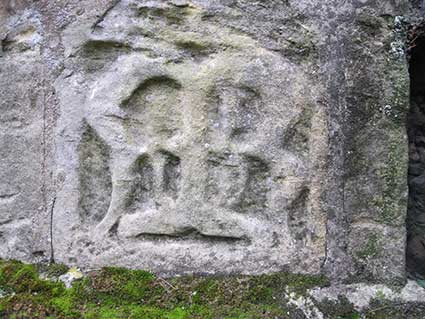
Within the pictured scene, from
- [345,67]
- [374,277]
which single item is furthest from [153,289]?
[345,67]

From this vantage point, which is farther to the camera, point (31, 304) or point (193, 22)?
point (193, 22)

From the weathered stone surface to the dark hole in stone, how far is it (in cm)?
51

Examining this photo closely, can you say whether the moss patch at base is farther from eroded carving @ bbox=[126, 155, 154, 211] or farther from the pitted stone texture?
eroded carving @ bbox=[126, 155, 154, 211]

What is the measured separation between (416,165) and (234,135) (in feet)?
3.90

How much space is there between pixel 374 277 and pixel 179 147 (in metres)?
0.99

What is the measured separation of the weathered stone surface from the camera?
2.11 m

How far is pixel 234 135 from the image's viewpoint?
2.13 m

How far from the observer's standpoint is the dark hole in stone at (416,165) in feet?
8.45

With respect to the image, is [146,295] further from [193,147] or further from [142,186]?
[193,147]

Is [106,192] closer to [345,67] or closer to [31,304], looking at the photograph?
[31,304]

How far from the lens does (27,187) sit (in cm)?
217

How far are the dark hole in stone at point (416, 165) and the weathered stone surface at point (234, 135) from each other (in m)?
0.51

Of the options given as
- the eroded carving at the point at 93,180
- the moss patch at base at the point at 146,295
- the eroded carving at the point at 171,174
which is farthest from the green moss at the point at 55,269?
the eroded carving at the point at 171,174

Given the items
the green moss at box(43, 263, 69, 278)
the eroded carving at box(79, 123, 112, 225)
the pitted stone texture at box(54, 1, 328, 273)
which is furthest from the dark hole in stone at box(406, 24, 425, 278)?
the green moss at box(43, 263, 69, 278)
